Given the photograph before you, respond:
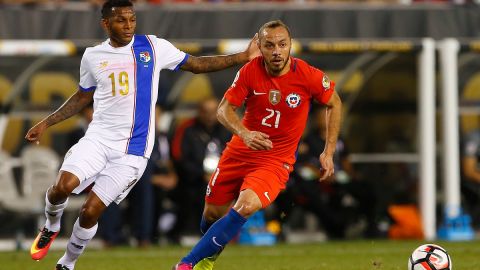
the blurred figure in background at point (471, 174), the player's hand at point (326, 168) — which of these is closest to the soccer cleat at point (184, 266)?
the player's hand at point (326, 168)

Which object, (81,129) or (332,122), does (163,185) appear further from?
(332,122)

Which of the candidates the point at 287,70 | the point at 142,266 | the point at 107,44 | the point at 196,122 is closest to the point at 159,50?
the point at 107,44

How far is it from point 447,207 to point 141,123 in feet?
20.8

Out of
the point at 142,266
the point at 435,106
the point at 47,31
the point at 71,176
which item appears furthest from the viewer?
the point at 435,106

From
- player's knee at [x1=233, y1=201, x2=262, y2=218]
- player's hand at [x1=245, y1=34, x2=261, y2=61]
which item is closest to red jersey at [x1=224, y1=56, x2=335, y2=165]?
player's hand at [x1=245, y1=34, x2=261, y2=61]

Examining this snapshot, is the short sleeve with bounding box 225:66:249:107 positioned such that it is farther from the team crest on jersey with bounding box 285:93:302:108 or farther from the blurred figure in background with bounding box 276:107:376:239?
the blurred figure in background with bounding box 276:107:376:239

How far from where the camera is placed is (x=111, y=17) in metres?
8.88

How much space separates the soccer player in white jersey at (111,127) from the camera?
8.74 m

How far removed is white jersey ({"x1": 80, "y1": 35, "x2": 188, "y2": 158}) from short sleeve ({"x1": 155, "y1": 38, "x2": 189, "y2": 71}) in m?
0.10

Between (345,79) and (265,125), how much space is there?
716cm

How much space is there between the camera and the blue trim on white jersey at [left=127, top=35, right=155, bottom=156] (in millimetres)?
8883

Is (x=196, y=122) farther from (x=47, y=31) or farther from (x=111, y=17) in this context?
(x=111, y=17)

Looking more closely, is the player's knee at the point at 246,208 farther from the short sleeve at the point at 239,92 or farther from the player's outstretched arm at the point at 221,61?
the player's outstretched arm at the point at 221,61

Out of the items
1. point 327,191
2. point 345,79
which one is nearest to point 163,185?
point 327,191
